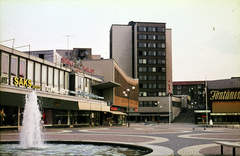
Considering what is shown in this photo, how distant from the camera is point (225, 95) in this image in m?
79.2

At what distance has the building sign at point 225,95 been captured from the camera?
3095 inches

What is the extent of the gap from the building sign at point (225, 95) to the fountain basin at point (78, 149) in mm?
68011

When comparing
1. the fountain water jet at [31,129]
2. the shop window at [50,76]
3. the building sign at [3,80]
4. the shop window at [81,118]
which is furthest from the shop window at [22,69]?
the fountain water jet at [31,129]

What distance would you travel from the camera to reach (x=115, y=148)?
52.7 ft

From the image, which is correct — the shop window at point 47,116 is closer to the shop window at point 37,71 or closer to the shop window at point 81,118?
the shop window at point 37,71

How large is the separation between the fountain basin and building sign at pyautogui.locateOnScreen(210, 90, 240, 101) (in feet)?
223

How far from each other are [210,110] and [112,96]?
30.3 meters

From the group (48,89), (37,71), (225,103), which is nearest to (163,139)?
(48,89)

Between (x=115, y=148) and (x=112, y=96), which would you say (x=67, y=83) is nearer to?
(x=112, y=96)

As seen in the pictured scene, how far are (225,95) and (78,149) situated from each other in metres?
70.7

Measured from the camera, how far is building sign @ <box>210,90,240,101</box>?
78625 millimetres

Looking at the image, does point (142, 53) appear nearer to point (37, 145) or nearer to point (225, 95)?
point (225, 95)

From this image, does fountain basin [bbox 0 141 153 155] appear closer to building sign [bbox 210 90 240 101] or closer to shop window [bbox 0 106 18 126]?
shop window [bbox 0 106 18 126]

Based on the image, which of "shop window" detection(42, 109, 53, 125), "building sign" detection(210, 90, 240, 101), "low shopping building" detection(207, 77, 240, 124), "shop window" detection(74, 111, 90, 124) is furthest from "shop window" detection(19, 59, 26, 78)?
"building sign" detection(210, 90, 240, 101)
